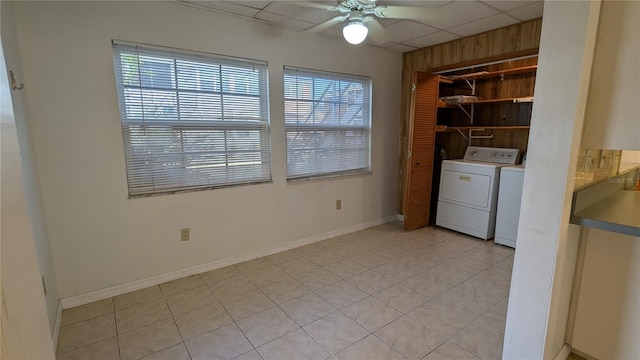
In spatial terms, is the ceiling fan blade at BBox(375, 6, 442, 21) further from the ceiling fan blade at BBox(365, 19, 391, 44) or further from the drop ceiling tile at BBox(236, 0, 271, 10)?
the drop ceiling tile at BBox(236, 0, 271, 10)

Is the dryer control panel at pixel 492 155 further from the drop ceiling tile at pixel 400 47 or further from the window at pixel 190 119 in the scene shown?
the window at pixel 190 119

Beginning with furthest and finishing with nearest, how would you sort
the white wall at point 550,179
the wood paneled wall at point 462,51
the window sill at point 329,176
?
the window sill at point 329,176 < the wood paneled wall at point 462,51 < the white wall at point 550,179

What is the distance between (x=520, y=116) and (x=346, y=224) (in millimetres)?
2533

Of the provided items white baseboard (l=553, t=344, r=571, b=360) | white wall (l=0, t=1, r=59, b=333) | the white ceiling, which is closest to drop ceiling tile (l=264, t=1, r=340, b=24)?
the white ceiling

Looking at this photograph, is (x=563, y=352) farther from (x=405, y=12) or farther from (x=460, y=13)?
(x=460, y=13)

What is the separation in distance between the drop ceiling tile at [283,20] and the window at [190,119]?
0.40m

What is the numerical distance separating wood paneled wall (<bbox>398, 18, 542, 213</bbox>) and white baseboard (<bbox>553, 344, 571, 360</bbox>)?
2583 mm

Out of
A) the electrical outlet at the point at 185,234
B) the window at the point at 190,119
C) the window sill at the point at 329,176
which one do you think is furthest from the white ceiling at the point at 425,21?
the electrical outlet at the point at 185,234

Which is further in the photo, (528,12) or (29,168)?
(528,12)

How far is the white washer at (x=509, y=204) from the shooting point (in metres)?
3.32

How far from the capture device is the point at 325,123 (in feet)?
11.7

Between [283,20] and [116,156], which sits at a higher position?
[283,20]

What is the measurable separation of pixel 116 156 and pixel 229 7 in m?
1.53

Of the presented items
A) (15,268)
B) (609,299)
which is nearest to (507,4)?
(609,299)
